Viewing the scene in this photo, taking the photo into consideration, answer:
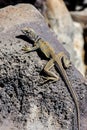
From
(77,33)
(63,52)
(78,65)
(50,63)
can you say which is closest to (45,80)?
(50,63)

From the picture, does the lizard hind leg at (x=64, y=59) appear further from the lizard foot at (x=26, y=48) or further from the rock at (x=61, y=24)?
the rock at (x=61, y=24)

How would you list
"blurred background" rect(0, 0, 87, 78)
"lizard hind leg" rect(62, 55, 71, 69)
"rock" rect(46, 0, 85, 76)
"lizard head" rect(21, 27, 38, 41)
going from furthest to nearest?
"rock" rect(46, 0, 85, 76) → "blurred background" rect(0, 0, 87, 78) → "lizard head" rect(21, 27, 38, 41) → "lizard hind leg" rect(62, 55, 71, 69)

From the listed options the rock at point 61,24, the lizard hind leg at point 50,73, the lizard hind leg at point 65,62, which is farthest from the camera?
the rock at point 61,24

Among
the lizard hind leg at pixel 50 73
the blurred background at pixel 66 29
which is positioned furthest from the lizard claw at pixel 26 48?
the blurred background at pixel 66 29

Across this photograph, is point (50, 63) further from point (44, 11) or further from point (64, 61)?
point (44, 11)

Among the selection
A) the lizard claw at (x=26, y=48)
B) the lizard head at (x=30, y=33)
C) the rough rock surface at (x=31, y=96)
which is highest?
the lizard claw at (x=26, y=48)

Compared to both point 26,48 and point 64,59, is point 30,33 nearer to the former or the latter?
point 26,48

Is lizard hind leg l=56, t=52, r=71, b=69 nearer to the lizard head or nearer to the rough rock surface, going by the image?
the rough rock surface

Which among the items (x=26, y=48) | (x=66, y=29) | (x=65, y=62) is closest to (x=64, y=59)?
(x=65, y=62)

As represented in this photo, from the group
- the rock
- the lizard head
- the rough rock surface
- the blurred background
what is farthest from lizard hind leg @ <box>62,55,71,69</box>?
the rock
